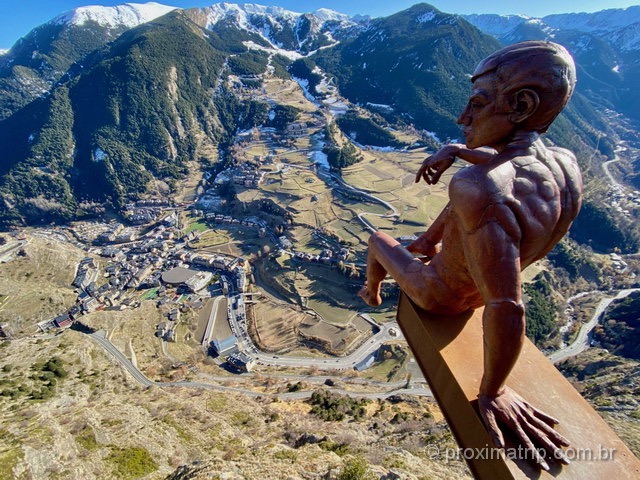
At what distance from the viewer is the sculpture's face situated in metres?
2.60

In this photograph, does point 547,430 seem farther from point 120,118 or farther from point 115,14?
point 115,14

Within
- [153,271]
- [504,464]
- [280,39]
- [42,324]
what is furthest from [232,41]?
[504,464]

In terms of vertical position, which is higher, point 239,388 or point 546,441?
point 546,441

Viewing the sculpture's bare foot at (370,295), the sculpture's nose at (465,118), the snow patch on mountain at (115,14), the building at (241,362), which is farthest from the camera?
the snow patch on mountain at (115,14)

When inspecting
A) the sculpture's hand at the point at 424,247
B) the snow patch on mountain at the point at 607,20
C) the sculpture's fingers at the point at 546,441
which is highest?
the snow patch on mountain at the point at 607,20

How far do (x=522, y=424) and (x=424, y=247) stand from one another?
224cm

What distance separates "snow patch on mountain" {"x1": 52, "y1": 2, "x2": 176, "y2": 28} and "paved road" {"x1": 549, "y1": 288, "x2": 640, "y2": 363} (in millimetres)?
198006

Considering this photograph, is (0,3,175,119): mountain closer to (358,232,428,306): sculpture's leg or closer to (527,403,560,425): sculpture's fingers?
(358,232,428,306): sculpture's leg

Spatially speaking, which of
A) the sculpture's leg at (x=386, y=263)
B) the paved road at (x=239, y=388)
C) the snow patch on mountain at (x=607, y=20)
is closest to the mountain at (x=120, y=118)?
the paved road at (x=239, y=388)

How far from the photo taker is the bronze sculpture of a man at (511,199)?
7.47ft

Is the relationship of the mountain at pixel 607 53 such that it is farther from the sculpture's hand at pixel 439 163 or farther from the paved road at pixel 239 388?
the sculpture's hand at pixel 439 163

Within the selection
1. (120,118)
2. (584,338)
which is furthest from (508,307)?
(120,118)

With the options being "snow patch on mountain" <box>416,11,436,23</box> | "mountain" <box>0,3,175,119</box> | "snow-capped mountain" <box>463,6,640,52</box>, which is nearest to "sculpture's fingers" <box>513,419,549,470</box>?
"mountain" <box>0,3,175,119</box>

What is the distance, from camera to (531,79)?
242 cm
